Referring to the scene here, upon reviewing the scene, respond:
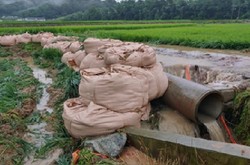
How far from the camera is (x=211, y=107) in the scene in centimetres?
435

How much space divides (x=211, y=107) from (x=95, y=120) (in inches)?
72.2

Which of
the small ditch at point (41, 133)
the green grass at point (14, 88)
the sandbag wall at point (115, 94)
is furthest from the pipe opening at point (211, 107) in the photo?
the green grass at point (14, 88)

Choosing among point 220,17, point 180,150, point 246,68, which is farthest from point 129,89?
point 220,17

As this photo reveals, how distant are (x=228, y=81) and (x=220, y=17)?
55263 mm

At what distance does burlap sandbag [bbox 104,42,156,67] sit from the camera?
13.4ft

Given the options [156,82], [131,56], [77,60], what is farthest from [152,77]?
[77,60]

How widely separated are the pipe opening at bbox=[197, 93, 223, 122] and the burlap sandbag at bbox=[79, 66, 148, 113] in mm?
1034

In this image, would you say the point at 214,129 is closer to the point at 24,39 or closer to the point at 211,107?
the point at 211,107

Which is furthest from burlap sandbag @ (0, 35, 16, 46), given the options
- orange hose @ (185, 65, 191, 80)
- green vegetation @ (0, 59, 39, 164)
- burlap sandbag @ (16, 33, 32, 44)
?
orange hose @ (185, 65, 191, 80)

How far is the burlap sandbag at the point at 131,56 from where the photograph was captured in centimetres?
408

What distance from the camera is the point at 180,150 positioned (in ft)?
10.3

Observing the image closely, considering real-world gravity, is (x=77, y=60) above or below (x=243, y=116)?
above

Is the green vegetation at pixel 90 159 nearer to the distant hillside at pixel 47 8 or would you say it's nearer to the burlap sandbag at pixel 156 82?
the burlap sandbag at pixel 156 82

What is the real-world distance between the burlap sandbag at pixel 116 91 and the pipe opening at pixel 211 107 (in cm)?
103
